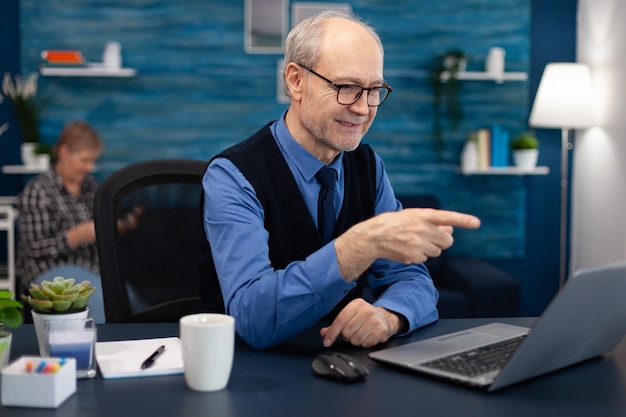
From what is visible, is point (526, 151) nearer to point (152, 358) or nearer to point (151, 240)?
point (151, 240)

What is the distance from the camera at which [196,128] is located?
4.74 m

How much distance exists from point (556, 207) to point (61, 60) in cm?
316

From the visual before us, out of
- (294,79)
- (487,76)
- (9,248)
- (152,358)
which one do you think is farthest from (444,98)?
(152,358)

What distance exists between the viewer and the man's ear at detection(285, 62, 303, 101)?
6.07 feet

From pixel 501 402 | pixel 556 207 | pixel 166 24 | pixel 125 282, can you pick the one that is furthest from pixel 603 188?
pixel 501 402

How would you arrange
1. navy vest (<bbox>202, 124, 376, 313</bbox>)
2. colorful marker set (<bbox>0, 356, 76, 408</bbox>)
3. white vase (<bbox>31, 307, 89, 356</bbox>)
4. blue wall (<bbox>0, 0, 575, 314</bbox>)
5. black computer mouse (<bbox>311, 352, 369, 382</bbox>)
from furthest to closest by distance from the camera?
1. blue wall (<bbox>0, 0, 575, 314</bbox>)
2. navy vest (<bbox>202, 124, 376, 313</bbox>)
3. white vase (<bbox>31, 307, 89, 356</bbox>)
4. black computer mouse (<bbox>311, 352, 369, 382</bbox>)
5. colorful marker set (<bbox>0, 356, 76, 408</bbox>)

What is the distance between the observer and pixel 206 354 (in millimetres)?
1143

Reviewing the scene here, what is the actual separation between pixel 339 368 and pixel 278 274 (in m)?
0.30

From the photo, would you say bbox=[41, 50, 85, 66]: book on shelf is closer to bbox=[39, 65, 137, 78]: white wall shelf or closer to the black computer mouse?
bbox=[39, 65, 137, 78]: white wall shelf

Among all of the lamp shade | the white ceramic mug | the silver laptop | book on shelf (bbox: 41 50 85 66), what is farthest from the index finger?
book on shelf (bbox: 41 50 85 66)

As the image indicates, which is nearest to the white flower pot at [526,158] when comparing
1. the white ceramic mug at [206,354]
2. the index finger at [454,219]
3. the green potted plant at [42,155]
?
the green potted plant at [42,155]

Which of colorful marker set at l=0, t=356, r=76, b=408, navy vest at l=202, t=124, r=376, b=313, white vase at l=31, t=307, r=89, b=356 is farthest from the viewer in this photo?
navy vest at l=202, t=124, r=376, b=313

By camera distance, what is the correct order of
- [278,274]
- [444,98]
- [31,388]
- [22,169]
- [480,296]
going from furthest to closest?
1. [444,98]
2. [22,169]
3. [480,296]
4. [278,274]
5. [31,388]

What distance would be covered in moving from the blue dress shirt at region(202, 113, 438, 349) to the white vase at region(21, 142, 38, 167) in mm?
2935
